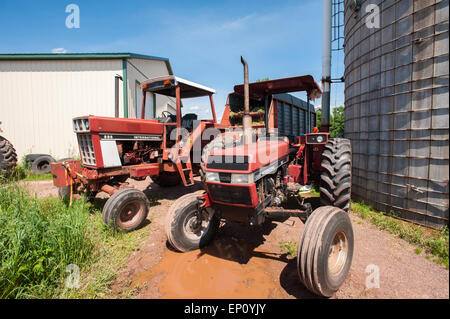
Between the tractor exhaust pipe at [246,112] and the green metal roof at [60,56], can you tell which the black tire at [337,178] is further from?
the green metal roof at [60,56]

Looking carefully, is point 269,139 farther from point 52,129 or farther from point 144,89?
point 52,129

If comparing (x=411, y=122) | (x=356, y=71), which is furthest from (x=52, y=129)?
(x=411, y=122)

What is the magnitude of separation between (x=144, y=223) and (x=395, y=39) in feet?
17.6

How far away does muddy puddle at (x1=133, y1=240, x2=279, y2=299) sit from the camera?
2480 mm

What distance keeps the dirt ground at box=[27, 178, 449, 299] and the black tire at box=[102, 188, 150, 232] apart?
0.49 metres

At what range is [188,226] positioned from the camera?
11.0 ft

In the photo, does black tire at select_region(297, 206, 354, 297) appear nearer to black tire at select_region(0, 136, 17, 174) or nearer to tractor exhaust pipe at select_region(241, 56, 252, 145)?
tractor exhaust pipe at select_region(241, 56, 252, 145)

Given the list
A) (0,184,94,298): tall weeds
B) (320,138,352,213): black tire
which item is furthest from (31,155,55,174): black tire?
(320,138,352,213): black tire

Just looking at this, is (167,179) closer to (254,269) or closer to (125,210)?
(125,210)

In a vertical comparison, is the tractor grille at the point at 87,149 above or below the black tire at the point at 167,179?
above

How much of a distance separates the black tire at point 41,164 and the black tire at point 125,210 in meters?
7.12

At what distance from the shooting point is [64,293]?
7.67 ft

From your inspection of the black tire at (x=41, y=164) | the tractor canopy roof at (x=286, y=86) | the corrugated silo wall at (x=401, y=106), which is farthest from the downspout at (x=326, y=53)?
the black tire at (x=41, y=164)

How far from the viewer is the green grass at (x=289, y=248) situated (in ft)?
10.3
